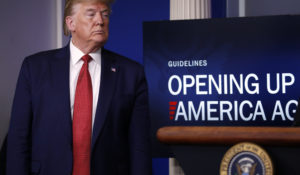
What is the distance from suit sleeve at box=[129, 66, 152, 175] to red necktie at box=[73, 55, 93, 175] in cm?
18

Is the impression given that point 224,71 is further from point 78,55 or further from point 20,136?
point 20,136

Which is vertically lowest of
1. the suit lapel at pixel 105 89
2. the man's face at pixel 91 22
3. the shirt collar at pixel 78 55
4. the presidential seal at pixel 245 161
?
the presidential seal at pixel 245 161

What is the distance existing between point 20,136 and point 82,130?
0.24 m

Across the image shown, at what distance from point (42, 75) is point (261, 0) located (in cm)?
284

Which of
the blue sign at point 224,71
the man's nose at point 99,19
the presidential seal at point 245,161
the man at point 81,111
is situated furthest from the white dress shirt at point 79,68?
the blue sign at point 224,71

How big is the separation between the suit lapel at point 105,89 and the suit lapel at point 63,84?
10cm

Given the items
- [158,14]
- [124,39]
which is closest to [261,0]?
[158,14]

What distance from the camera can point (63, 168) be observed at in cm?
202

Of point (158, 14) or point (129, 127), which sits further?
point (158, 14)

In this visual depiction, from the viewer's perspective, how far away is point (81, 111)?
6.74 ft

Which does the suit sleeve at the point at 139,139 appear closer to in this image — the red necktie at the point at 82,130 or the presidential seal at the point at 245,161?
the red necktie at the point at 82,130

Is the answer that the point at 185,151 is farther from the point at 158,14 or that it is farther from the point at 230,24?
the point at 158,14

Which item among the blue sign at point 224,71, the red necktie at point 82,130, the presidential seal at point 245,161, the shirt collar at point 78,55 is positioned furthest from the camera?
the blue sign at point 224,71

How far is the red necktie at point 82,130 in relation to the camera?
6.67 ft
